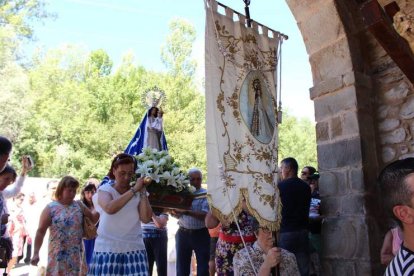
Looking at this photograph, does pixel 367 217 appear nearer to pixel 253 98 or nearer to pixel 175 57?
pixel 253 98

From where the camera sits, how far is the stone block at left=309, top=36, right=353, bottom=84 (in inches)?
152

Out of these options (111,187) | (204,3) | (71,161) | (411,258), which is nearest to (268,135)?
(204,3)

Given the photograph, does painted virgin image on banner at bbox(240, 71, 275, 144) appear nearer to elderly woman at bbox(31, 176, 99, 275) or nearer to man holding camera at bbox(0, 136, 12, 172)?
man holding camera at bbox(0, 136, 12, 172)

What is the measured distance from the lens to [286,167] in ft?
13.9

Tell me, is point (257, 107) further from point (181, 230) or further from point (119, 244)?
point (181, 230)

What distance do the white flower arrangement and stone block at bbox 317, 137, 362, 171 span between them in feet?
4.39

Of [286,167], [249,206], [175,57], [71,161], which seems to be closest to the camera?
[249,206]

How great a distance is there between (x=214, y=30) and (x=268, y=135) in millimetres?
936

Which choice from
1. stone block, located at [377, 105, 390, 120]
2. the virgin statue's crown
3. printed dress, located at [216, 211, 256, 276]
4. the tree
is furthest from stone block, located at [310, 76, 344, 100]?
the tree

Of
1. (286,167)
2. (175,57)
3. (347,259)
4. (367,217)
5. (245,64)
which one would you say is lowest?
(347,259)

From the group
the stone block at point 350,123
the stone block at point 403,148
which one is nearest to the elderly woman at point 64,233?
the stone block at point 350,123

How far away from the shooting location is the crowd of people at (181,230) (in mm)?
2803

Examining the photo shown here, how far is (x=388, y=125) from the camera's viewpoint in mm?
3789

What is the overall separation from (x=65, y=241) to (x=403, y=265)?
3.33 meters
